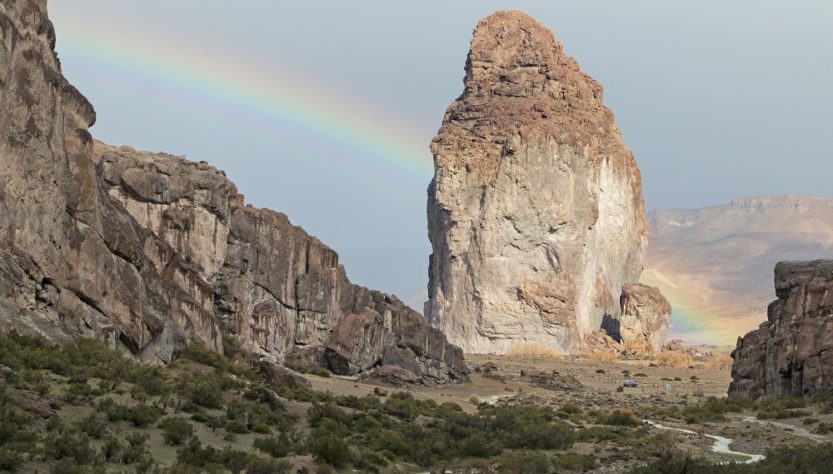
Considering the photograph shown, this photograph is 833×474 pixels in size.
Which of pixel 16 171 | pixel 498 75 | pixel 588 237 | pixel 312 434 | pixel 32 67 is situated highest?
pixel 498 75

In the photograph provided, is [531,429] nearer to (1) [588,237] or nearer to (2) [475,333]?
(2) [475,333]

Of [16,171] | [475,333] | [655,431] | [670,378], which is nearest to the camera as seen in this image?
[16,171]

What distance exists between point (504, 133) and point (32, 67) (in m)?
96.4

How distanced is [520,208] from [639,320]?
23613 millimetres

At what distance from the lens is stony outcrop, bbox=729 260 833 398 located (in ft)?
182

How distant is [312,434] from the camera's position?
3444 cm

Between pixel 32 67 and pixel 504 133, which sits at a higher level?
pixel 504 133

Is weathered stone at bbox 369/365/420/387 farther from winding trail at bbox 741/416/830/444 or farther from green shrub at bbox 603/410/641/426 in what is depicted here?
winding trail at bbox 741/416/830/444

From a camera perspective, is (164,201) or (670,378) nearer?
(164,201)

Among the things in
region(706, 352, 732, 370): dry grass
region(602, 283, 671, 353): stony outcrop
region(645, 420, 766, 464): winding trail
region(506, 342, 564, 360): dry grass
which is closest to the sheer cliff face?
region(506, 342, 564, 360): dry grass

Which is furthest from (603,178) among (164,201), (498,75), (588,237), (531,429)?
(531,429)

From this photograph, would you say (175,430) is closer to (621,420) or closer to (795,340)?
(621,420)

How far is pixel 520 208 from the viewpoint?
438 ft

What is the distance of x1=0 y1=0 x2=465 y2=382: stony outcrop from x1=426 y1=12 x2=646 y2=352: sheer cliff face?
162 ft
